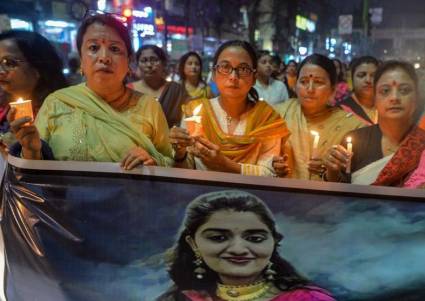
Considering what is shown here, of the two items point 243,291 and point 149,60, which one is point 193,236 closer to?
point 243,291

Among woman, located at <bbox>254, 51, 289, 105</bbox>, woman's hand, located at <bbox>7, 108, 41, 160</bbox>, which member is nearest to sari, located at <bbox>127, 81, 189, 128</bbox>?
woman, located at <bbox>254, 51, 289, 105</bbox>

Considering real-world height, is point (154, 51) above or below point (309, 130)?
above

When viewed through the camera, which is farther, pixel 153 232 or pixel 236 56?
pixel 236 56

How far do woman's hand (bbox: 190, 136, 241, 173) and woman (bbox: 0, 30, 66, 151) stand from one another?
99cm

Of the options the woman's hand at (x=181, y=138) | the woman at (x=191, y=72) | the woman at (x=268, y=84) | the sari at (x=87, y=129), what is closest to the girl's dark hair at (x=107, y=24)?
the sari at (x=87, y=129)

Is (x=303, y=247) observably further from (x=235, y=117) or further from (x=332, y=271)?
(x=235, y=117)

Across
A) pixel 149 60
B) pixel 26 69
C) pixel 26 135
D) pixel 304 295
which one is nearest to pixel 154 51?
pixel 149 60

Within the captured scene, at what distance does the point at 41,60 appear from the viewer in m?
2.75

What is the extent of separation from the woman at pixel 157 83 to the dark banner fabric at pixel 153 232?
7.23 ft

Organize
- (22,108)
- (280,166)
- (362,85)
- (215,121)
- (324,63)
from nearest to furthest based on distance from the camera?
(22,108) < (280,166) < (215,121) < (324,63) < (362,85)

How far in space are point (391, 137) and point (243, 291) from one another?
1039 millimetres

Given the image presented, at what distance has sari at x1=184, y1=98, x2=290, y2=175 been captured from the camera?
2.58 meters

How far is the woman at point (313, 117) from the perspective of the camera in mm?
2752

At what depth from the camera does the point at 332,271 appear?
198 centimetres
